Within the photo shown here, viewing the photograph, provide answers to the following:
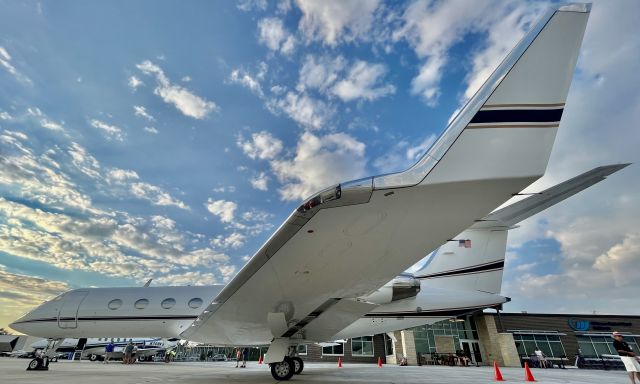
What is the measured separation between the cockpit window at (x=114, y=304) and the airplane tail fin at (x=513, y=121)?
476 inches

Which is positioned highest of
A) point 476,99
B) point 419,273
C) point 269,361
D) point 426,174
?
point 419,273

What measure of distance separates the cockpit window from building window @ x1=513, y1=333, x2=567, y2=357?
24.3 m

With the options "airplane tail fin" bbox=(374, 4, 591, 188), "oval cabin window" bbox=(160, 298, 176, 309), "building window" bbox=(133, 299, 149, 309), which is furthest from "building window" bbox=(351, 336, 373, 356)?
"airplane tail fin" bbox=(374, 4, 591, 188)

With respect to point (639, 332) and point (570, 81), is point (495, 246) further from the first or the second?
point (639, 332)

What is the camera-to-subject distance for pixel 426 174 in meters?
2.89

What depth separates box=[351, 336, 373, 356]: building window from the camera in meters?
22.8

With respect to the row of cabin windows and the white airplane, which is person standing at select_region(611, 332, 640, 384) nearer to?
the white airplane

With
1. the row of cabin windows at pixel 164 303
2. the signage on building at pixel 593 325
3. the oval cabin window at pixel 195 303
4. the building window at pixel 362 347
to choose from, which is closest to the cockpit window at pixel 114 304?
the row of cabin windows at pixel 164 303

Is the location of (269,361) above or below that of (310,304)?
below

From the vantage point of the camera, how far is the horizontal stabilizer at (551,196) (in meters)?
3.62

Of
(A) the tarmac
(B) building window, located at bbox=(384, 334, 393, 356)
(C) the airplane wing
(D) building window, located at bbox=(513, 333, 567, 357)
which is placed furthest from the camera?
(D) building window, located at bbox=(513, 333, 567, 357)

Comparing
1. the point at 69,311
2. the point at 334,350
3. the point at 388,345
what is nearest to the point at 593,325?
the point at 388,345

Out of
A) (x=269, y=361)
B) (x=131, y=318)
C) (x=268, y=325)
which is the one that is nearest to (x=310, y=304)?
(x=268, y=325)

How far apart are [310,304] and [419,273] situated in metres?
7.25
